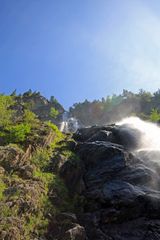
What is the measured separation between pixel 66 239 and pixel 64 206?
420 cm

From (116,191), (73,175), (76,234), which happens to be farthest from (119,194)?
(73,175)

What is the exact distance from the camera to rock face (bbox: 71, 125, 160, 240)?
19656 millimetres

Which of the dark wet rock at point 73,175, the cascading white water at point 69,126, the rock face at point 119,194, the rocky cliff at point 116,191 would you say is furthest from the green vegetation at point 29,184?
the cascading white water at point 69,126

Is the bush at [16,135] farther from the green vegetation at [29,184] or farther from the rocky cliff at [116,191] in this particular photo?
the rocky cliff at [116,191]

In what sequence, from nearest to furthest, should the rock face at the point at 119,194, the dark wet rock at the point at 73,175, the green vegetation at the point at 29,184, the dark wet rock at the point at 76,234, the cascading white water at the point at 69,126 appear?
the green vegetation at the point at 29,184, the dark wet rock at the point at 76,234, the rock face at the point at 119,194, the dark wet rock at the point at 73,175, the cascading white water at the point at 69,126

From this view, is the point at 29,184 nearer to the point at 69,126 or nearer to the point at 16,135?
the point at 16,135

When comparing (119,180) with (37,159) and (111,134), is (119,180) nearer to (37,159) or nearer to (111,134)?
(37,159)

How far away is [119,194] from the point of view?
71.6ft

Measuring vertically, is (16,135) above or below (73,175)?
above

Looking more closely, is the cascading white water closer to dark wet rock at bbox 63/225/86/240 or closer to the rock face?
the rock face

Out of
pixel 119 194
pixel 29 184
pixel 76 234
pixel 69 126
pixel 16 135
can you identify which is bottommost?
pixel 76 234

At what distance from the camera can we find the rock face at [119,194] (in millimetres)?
19656

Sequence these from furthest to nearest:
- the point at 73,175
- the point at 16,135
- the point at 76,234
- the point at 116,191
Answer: the point at 16,135 < the point at 73,175 < the point at 116,191 < the point at 76,234

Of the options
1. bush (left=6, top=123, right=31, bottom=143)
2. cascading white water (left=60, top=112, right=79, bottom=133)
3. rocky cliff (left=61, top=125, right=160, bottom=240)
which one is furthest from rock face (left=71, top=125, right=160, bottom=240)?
cascading white water (left=60, top=112, right=79, bottom=133)
